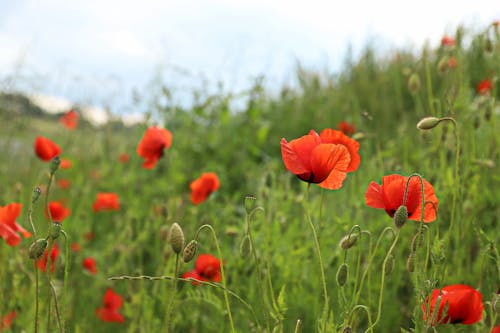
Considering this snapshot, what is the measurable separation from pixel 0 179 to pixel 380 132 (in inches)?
107

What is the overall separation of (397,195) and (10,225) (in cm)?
95

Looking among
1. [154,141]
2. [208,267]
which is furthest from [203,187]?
[208,267]

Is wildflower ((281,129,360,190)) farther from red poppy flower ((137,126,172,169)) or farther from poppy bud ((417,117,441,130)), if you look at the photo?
red poppy flower ((137,126,172,169))

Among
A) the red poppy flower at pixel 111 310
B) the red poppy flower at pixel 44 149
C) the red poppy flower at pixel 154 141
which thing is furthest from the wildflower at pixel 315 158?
the red poppy flower at pixel 44 149

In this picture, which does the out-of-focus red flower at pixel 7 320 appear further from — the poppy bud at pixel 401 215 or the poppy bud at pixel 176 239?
the poppy bud at pixel 401 215

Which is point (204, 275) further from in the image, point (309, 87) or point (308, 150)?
point (309, 87)

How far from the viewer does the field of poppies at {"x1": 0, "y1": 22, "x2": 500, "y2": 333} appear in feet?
3.94

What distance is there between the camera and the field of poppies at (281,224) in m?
1.20

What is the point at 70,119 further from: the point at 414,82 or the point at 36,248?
the point at 36,248

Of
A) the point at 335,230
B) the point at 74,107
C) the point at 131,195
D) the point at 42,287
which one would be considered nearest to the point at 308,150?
the point at 335,230

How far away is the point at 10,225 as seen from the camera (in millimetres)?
1521

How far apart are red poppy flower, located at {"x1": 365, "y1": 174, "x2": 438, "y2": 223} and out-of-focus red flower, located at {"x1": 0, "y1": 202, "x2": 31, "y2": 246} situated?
823 mm

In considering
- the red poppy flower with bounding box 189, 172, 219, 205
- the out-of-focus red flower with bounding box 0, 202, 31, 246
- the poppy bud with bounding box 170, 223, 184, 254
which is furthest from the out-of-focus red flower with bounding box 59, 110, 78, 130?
the poppy bud with bounding box 170, 223, 184, 254

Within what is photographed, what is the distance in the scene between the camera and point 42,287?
224 centimetres
